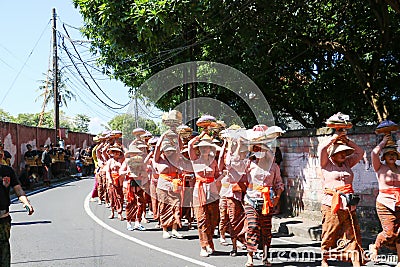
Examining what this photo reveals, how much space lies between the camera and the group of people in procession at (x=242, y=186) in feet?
21.9

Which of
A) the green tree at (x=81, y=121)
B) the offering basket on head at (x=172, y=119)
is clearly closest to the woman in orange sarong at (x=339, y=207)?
the offering basket on head at (x=172, y=119)

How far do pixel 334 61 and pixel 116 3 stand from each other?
855 cm

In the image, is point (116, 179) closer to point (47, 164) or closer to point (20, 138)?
point (47, 164)

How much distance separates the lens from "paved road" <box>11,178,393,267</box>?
7.61 m

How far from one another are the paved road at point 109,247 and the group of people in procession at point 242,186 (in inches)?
13.8

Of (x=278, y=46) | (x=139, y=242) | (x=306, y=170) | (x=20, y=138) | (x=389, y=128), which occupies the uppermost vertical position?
(x=278, y=46)

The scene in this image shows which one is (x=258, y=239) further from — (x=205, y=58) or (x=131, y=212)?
(x=205, y=58)

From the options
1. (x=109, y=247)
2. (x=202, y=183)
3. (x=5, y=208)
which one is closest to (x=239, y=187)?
(x=202, y=183)

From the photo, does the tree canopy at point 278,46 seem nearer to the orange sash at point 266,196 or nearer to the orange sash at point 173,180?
the orange sash at point 173,180

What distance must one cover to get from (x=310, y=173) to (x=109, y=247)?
183 inches

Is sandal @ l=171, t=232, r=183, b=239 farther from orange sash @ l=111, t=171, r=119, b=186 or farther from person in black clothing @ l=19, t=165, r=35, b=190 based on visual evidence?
person in black clothing @ l=19, t=165, r=35, b=190

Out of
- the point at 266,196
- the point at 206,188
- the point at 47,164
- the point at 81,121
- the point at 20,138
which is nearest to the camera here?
the point at 266,196

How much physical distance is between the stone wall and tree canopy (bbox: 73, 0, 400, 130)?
83.0 inches

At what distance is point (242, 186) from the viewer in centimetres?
787
